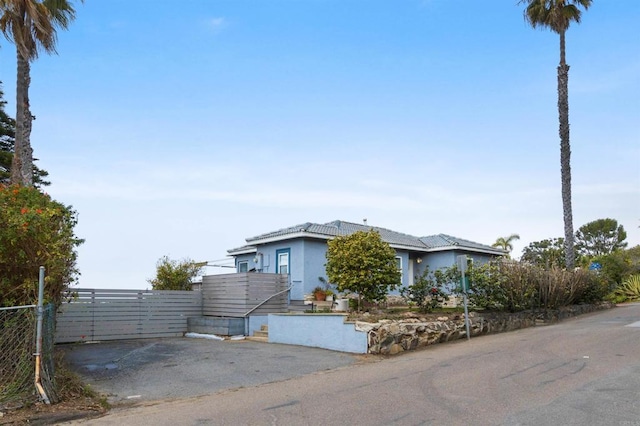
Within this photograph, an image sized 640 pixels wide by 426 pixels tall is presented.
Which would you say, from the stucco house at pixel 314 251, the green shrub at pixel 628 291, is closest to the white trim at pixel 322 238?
the stucco house at pixel 314 251

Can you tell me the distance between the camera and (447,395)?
8484 mm

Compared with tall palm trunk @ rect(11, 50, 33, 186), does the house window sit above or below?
below

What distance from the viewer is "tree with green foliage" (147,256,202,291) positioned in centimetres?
2159

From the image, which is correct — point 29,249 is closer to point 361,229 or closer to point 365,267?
point 365,267

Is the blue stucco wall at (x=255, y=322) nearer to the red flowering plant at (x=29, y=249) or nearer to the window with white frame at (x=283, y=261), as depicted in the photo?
the window with white frame at (x=283, y=261)

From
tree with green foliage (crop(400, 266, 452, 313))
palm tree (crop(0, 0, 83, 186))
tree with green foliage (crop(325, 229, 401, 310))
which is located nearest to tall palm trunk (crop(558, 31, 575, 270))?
tree with green foliage (crop(400, 266, 452, 313))

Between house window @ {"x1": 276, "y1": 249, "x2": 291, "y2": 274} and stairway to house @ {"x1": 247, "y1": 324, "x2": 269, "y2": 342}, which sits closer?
stairway to house @ {"x1": 247, "y1": 324, "x2": 269, "y2": 342}

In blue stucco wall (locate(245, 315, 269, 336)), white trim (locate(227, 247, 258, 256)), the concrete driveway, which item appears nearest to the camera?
the concrete driveway

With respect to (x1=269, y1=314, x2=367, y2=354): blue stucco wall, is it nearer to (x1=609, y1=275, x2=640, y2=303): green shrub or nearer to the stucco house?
the stucco house

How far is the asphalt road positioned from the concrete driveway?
0.66m

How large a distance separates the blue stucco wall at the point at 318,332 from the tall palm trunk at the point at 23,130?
9.57 m

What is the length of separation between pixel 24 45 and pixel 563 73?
78.1 feet

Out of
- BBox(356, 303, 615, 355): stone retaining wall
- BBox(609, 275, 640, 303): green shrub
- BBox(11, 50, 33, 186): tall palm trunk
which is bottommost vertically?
BBox(356, 303, 615, 355): stone retaining wall

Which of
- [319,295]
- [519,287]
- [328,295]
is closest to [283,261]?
[319,295]
